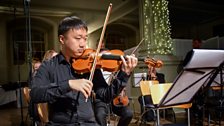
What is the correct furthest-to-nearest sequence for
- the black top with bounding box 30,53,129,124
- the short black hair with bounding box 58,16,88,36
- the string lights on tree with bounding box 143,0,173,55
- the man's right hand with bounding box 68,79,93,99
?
the string lights on tree with bounding box 143,0,173,55
the short black hair with bounding box 58,16,88,36
the black top with bounding box 30,53,129,124
the man's right hand with bounding box 68,79,93,99

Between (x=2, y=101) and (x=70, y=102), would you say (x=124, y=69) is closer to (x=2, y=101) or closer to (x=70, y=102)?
(x=70, y=102)

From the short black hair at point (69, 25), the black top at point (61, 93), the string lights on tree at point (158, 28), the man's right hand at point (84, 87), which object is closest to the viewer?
the man's right hand at point (84, 87)

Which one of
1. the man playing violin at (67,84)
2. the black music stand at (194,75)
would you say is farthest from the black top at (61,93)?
the black music stand at (194,75)

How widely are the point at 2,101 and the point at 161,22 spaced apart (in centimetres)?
550

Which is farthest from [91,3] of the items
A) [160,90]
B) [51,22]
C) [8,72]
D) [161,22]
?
[160,90]

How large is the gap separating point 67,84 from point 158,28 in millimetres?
5098

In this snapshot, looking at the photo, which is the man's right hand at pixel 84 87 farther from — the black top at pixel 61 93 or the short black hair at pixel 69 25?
the short black hair at pixel 69 25

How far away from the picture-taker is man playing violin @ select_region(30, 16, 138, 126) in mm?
1363

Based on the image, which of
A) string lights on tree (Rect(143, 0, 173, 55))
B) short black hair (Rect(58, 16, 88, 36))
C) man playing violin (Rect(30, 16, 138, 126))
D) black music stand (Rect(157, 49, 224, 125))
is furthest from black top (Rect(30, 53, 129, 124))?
string lights on tree (Rect(143, 0, 173, 55))

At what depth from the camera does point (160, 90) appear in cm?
288

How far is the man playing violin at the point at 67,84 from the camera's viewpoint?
4.47ft

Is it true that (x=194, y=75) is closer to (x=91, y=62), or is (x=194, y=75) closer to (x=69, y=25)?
(x=91, y=62)

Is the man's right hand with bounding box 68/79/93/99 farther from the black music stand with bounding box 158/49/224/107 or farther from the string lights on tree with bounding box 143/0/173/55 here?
the string lights on tree with bounding box 143/0/173/55

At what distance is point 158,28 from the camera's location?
618 centimetres
